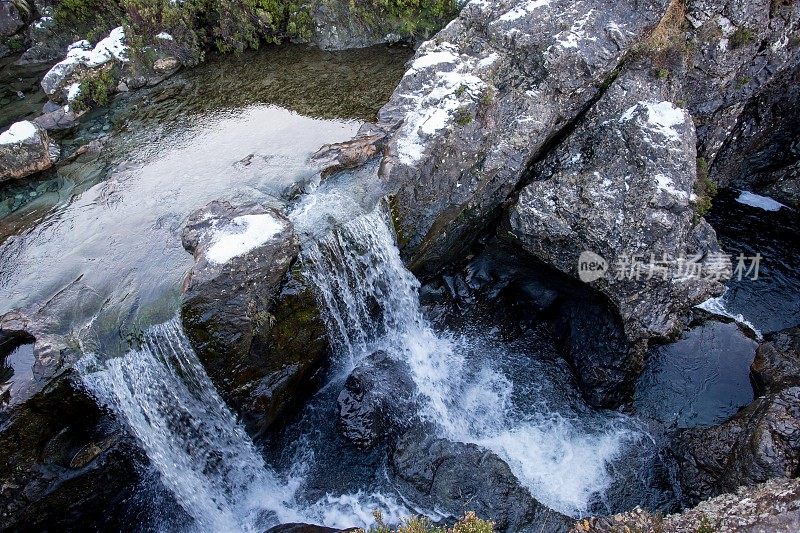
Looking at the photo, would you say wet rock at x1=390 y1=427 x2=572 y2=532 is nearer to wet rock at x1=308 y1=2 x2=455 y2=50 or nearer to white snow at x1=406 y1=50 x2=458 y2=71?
white snow at x1=406 y1=50 x2=458 y2=71

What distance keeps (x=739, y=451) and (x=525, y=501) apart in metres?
4.99

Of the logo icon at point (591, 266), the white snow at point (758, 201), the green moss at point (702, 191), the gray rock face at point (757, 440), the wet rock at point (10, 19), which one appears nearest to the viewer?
the gray rock face at point (757, 440)

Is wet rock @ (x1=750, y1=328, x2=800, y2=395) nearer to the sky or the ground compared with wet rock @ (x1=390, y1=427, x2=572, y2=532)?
nearer to the sky

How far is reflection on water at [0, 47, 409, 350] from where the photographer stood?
14.3 m

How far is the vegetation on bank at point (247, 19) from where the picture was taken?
25234 mm

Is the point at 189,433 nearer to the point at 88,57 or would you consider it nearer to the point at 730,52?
the point at 730,52

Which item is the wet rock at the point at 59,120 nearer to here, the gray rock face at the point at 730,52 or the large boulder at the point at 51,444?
the large boulder at the point at 51,444

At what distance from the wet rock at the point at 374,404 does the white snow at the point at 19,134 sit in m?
15.3

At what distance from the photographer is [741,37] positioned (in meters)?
16.3

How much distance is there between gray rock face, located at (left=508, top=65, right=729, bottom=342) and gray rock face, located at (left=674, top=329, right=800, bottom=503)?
8.37ft

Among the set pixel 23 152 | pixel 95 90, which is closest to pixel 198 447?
pixel 23 152

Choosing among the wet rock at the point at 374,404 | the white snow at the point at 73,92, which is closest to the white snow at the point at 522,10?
the wet rock at the point at 374,404

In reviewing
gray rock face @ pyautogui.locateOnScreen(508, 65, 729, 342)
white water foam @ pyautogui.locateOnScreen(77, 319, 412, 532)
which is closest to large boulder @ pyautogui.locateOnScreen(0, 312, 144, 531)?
white water foam @ pyautogui.locateOnScreen(77, 319, 412, 532)

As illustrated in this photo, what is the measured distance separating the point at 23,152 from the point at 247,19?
12.2m
